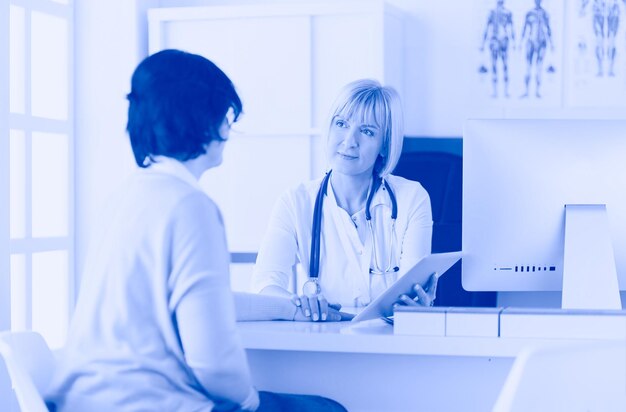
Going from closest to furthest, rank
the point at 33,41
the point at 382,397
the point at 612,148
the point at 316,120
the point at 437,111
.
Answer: the point at 382,397, the point at 612,148, the point at 33,41, the point at 316,120, the point at 437,111

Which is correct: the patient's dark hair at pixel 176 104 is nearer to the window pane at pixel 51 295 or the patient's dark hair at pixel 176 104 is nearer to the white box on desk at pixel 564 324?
the white box on desk at pixel 564 324

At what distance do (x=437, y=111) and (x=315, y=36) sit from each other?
2.39 feet

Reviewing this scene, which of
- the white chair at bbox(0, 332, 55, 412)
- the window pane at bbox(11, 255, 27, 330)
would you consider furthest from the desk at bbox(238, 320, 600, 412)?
the window pane at bbox(11, 255, 27, 330)

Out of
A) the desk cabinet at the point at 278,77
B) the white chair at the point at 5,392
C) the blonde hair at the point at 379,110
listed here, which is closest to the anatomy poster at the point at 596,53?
the desk cabinet at the point at 278,77

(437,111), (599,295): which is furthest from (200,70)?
(437,111)

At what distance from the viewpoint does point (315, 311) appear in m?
2.38

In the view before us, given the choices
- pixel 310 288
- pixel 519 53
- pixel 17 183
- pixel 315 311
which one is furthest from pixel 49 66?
pixel 315 311

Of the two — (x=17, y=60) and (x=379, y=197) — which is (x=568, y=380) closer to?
(x=379, y=197)

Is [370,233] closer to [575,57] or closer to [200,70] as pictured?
[200,70]

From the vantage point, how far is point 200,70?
6.02ft

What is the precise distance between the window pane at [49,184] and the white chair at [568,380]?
2.73 metres

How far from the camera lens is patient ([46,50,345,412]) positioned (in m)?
1.71

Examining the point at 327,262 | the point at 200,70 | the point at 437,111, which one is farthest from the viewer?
the point at 437,111

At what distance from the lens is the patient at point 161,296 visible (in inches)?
67.3
